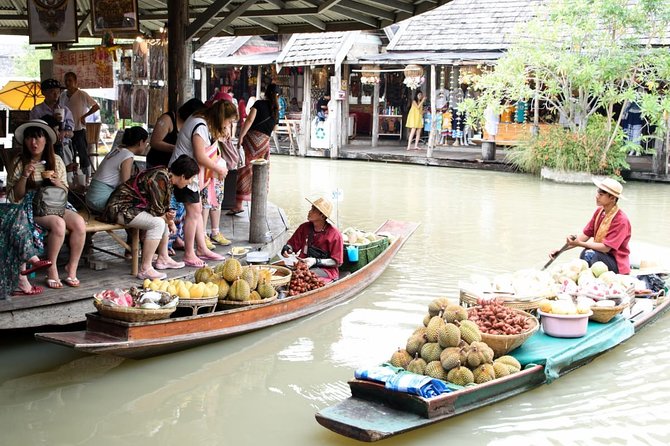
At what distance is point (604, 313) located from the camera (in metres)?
6.52

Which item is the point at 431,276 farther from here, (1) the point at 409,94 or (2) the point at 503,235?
(1) the point at 409,94

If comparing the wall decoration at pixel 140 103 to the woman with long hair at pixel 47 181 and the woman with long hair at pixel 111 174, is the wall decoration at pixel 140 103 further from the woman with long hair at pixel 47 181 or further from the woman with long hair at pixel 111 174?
the woman with long hair at pixel 47 181

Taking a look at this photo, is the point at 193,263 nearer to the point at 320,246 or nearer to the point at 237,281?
the point at 237,281

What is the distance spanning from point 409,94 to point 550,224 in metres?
12.2

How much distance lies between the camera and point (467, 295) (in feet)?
21.8

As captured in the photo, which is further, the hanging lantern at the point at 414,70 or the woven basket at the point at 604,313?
the hanging lantern at the point at 414,70

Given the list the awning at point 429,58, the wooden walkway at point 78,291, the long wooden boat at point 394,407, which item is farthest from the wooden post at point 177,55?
the awning at point 429,58

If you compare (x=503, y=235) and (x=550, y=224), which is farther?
(x=550, y=224)

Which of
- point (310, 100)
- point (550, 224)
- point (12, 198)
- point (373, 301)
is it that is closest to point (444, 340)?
point (373, 301)

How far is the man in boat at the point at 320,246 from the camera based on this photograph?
7.86 metres

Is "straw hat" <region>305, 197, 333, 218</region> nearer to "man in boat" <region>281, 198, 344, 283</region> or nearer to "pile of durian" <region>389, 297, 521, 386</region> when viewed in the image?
"man in boat" <region>281, 198, 344, 283</region>

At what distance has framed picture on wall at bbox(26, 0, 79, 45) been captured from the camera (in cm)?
959

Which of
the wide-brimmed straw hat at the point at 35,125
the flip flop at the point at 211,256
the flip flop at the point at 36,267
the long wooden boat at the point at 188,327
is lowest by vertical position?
the long wooden boat at the point at 188,327

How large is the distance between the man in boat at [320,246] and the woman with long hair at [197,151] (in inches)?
33.1
